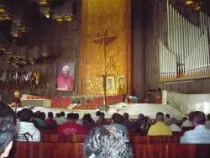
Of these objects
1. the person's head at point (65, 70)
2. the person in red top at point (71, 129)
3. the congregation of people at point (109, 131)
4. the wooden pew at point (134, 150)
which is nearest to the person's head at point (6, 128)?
the congregation of people at point (109, 131)

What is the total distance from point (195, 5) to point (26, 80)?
9240mm

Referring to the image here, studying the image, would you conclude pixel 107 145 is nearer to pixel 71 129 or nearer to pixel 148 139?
pixel 148 139

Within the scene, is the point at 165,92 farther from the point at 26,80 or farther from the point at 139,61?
the point at 26,80

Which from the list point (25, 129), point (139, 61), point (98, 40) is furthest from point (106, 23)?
point (25, 129)

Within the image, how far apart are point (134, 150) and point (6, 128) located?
240 cm

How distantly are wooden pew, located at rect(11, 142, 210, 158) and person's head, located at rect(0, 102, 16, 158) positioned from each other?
225 cm

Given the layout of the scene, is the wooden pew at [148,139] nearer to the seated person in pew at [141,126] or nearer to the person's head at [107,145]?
the seated person in pew at [141,126]

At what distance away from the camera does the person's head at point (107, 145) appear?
1600 millimetres

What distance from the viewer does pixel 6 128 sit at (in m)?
1.51

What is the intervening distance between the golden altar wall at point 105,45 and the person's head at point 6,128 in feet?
47.6

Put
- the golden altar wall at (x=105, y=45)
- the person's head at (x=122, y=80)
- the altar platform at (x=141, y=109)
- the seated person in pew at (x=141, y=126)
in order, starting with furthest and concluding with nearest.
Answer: the golden altar wall at (x=105, y=45), the person's head at (x=122, y=80), the altar platform at (x=141, y=109), the seated person in pew at (x=141, y=126)

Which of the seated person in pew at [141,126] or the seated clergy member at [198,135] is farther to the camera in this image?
the seated person in pew at [141,126]

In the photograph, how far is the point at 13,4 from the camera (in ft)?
54.4

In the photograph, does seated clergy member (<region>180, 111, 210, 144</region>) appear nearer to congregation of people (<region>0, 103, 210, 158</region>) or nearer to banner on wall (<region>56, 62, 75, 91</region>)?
congregation of people (<region>0, 103, 210, 158</region>)
